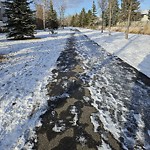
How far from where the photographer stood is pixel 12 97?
5375 mm

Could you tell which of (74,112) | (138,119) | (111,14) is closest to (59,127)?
(74,112)

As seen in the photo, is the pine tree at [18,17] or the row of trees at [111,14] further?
the row of trees at [111,14]

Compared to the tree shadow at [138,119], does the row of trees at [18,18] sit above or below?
above

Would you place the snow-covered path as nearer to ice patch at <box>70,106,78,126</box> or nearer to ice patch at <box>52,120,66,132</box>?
ice patch at <box>70,106,78,126</box>

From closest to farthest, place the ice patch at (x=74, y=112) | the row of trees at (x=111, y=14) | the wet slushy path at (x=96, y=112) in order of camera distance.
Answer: the wet slushy path at (x=96, y=112), the ice patch at (x=74, y=112), the row of trees at (x=111, y=14)

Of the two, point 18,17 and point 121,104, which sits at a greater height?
point 18,17

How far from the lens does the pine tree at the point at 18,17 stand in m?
20.4

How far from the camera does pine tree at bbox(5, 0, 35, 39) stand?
A: 20438 mm

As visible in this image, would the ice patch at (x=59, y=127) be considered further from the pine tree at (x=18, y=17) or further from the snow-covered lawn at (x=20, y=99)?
the pine tree at (x=18, y=17)

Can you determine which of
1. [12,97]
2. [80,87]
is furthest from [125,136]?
[12,97]

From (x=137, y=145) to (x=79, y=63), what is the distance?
258 inches

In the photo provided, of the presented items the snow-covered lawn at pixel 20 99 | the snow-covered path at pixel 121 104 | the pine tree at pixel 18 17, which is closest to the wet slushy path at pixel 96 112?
the snow-covered path at pixel 121 104

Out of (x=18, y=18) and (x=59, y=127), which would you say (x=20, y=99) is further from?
(x=18, y=18)

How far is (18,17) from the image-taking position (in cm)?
2052
